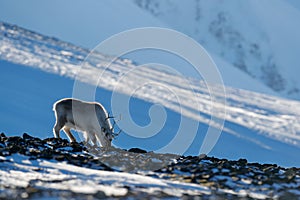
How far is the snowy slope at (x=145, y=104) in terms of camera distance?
867 inches

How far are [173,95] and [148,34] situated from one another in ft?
67.1

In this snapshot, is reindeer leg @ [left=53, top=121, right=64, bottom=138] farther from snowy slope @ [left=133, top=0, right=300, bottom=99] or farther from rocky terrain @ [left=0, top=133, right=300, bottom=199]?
snowy slope @ [left=133, top=0, right=300, bottom=99]

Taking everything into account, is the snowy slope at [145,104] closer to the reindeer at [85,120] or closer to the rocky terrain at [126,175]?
the reindeer at [85,120]

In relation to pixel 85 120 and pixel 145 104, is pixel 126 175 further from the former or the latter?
pixel 145 104

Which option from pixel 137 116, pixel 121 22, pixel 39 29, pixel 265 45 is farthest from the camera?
pixel 265 45

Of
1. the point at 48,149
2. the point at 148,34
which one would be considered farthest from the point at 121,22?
the point at 48,149

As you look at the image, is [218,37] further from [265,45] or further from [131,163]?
[131,163]

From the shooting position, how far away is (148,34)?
4953 cm

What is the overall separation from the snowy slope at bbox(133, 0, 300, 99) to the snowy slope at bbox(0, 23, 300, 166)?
644 inches

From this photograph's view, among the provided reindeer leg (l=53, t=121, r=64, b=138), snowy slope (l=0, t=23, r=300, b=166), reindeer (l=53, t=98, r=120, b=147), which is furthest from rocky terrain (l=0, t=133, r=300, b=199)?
snowy slope (l=0, t=23, r=300, b=166)

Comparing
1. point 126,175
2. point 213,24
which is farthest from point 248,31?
point 126,175

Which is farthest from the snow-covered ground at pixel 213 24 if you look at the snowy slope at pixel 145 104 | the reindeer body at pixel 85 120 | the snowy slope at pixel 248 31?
the reindeer body at pixel 85 120

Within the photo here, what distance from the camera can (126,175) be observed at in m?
9.57

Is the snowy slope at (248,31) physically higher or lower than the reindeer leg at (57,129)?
higher
